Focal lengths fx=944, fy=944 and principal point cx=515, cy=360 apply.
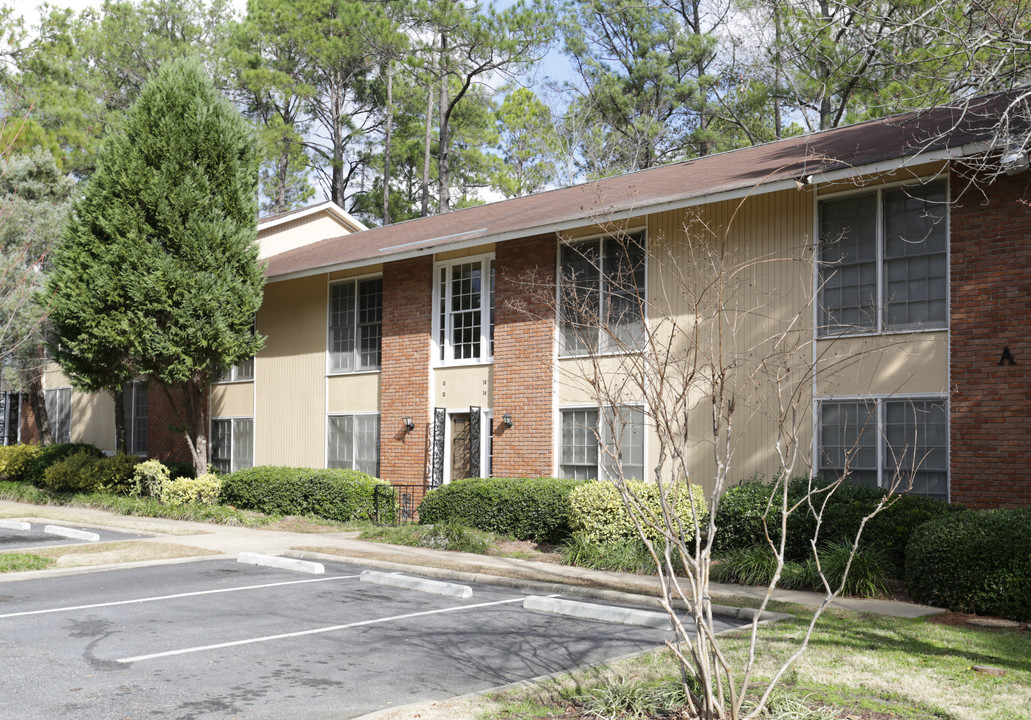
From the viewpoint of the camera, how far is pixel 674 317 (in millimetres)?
15102

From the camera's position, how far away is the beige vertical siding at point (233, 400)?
26078 mm

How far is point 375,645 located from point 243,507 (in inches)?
581

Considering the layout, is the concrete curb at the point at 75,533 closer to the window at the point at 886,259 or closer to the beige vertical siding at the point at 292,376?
the beige vertical siding at the point at 292,376

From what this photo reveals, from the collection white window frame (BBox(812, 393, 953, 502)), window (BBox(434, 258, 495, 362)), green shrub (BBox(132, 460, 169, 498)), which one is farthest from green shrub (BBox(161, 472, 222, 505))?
white window frame (BBox(812, 393, 953, 502))

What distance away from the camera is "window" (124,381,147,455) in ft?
99.6

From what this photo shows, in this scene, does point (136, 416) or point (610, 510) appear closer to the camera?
point (610, 510)

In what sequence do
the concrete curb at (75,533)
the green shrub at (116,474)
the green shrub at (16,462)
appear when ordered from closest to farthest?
the concrete curb at (75,533)
the green shrub at (116,474)
the green shrub at (16,462)

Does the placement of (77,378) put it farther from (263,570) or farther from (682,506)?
(682,506)

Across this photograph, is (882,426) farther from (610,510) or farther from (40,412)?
(40,412)

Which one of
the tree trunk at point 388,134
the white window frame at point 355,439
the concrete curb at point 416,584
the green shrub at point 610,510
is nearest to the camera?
the concrete curb at point 416,584

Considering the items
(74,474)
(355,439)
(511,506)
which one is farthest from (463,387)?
(74,474)

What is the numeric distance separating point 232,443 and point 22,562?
12.9m

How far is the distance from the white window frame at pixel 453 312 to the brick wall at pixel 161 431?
9.87 m

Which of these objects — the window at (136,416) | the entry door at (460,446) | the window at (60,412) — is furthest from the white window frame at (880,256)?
the window at (60,412)
